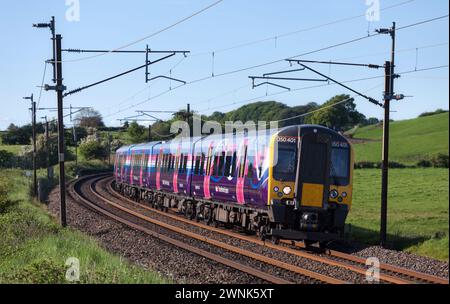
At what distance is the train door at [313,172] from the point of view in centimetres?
1697

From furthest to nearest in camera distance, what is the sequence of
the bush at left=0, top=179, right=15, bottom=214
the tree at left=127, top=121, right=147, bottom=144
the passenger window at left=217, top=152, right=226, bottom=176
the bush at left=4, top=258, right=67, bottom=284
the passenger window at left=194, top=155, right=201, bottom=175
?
1. the tree at left=127, top=121, right=147, bottom=144
2. the bush at left=0, top=179, right=15, bottom=214
3. the passenger window at left=194, top=155, right=201, bottom=175
4. the passenger window at left=217, top=152, right=226, bottom=176
5. the bush at left=4, top=258, right=67, bottom=284

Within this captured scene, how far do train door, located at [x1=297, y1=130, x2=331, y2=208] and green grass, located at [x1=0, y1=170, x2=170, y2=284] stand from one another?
5.28 meters

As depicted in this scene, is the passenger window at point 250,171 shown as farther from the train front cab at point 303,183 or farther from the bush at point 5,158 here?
the bush at point 5,158

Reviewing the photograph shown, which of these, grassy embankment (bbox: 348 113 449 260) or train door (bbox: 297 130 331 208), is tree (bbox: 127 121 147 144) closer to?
grassy embankment (bbox: 348 113 449 260)

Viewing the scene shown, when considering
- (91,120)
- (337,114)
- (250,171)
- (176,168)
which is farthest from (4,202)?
(91,120)

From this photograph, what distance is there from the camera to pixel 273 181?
17.0 meters

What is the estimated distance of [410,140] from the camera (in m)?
60.0

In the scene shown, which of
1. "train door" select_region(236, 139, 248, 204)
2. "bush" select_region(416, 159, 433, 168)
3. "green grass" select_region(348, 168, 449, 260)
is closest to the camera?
"green grass" select_region(348, 168, 449, 260)

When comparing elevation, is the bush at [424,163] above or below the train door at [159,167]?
below

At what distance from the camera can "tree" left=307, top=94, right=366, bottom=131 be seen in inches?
1946

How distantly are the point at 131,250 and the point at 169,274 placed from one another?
14.9 ft

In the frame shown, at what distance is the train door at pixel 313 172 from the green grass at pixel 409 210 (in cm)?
309

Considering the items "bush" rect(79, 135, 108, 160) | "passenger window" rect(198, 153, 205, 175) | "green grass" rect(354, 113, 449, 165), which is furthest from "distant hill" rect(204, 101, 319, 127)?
"passenger window" rect(198, 153, 205, 175)

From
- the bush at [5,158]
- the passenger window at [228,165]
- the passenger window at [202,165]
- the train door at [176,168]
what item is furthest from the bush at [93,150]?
the passenger window at [228,165]
